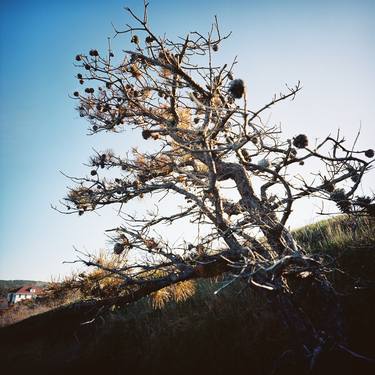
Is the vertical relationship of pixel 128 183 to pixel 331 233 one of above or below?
above

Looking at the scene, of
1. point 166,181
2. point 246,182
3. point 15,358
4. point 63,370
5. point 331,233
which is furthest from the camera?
point 15,358

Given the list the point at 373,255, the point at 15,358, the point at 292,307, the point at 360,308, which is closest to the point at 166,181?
the point at 292,307

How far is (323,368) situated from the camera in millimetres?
2441

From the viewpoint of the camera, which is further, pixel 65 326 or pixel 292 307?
pixel 65 326

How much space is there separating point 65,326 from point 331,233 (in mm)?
7532

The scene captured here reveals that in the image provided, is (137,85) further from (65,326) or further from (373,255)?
(65,326)

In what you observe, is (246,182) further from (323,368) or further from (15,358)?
(15,358)

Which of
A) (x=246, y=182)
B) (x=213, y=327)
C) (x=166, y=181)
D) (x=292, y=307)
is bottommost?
(x=213, y=327)

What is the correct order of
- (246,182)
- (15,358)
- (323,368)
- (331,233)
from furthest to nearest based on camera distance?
(15,358)
(331,233)
(246,182)
(323,368)

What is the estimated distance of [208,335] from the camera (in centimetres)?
437

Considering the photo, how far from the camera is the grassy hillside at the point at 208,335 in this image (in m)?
3.08

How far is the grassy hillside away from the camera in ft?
10.1

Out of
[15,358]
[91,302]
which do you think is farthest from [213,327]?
[15,358]

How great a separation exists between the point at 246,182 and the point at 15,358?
8035mm
